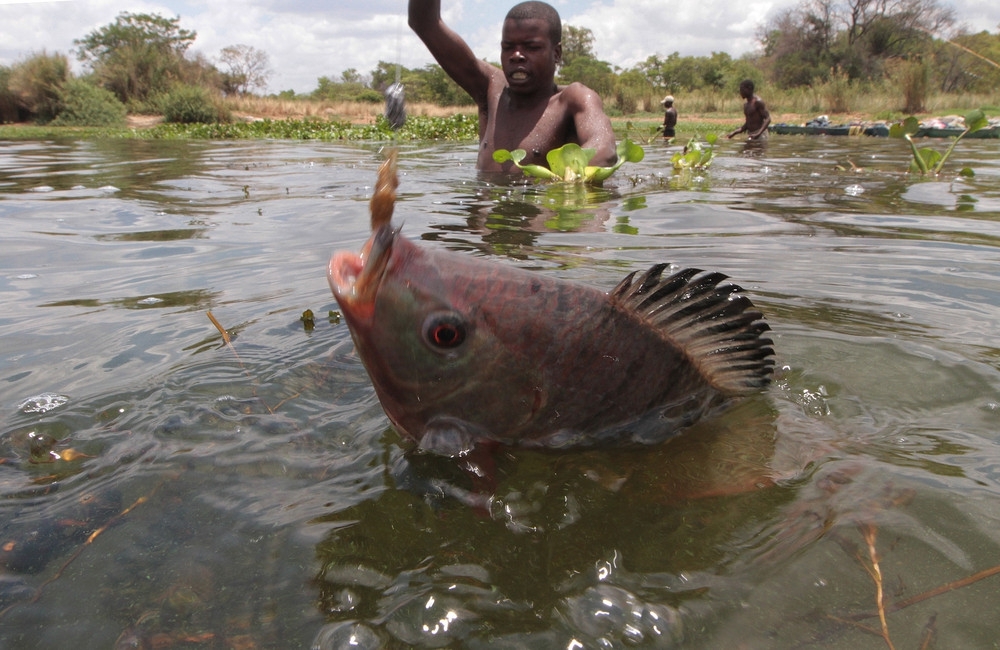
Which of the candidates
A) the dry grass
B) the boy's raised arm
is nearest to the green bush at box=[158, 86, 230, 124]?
the dry grass

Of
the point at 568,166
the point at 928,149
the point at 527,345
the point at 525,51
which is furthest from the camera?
the point at 928,149

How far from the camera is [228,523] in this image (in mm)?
1477

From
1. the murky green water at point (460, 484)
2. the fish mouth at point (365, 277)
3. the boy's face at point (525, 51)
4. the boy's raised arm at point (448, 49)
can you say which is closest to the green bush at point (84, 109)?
the boy's raised arm at point (448, 49)

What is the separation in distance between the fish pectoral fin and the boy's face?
531 centimetres

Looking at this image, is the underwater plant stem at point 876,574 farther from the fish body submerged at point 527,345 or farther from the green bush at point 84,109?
the green bush at point 84,109

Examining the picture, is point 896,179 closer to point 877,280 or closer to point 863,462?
point 877,280

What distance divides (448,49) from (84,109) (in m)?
23.1

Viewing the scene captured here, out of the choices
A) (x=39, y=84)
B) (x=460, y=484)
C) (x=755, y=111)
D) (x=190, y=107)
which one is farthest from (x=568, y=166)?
(x=39, y=84)

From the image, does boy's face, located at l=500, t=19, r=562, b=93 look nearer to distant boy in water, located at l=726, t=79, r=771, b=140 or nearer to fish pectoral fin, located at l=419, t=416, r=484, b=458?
fish pectoral fin, located at l=419, t=416, r=484, b=458

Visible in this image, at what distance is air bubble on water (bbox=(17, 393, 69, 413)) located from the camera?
6.48 ft

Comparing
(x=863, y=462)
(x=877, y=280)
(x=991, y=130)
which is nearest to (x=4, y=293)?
(x=863, y=462)

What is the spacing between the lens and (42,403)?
2008 mm

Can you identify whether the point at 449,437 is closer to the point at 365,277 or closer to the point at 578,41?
the point at 365,277

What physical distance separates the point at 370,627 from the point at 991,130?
17.9 m
